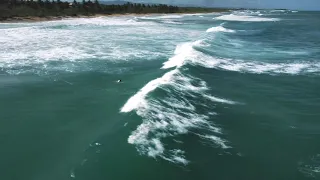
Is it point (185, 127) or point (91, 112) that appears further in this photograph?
point (91, 112)

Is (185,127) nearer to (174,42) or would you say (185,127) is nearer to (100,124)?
(100,124)

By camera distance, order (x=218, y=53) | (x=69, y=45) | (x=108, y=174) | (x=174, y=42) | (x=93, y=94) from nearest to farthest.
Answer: (x=108, y=174) < (x=93, y=94) < (x=218, y=53) < (x=69, y=45) < (x=174, y=42)

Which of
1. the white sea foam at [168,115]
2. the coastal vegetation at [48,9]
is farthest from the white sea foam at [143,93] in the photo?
the coastal vegetation at [48,9]

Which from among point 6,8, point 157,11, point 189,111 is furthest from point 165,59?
point 157,11

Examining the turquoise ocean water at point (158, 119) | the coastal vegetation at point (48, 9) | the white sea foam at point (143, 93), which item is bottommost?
the turquoise ocean water at point (158, 119)

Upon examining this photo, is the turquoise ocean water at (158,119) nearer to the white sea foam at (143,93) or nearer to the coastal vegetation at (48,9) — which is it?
the white sea foam at (143,93)

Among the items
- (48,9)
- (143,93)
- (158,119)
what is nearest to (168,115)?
(158,119)

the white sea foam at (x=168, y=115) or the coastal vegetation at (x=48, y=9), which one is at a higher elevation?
the coastal vegetation at (x=48, y=9)

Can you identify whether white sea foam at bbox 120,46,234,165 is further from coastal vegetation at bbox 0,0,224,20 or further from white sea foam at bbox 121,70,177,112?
coastal vegetation at bbox 0,0,224,20

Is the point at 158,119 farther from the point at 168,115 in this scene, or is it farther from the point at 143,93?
the point at 143,93
